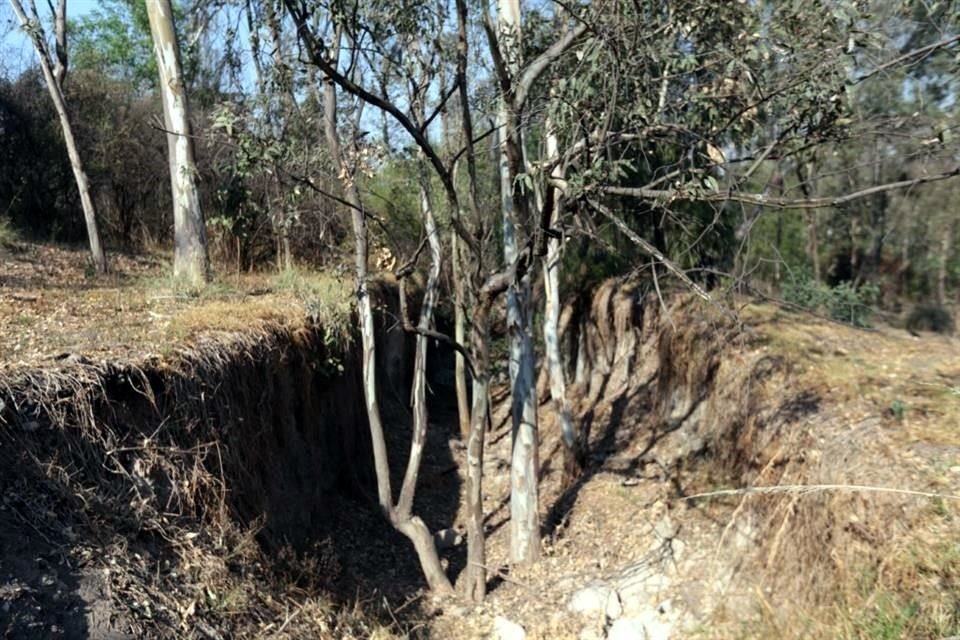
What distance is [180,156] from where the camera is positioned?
9.45 m

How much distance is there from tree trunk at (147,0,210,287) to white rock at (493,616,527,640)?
195 inches

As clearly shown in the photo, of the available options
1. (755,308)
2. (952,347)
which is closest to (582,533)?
(755,308)

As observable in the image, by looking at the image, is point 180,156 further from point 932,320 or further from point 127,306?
point 932,320

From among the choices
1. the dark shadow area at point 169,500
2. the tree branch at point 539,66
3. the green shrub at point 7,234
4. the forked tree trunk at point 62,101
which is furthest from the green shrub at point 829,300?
the green shrub at point 7,234

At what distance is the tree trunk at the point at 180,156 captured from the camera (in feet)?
30.3

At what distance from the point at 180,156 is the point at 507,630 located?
656 cm

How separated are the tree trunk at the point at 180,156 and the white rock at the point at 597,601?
5.35 metres

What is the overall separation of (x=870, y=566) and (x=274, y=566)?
163 inches

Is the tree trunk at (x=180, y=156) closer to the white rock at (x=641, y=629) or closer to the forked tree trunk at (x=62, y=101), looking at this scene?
the forked tree trunk at (x=62, y=101)

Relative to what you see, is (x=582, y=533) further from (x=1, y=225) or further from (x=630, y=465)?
(x=1, y=225)

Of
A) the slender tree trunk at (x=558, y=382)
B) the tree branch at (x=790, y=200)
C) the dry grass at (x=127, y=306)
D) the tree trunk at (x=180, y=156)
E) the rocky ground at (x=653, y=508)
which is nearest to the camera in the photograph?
the rocky ground at (x=653, y=508)

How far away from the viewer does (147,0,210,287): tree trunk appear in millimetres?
9250

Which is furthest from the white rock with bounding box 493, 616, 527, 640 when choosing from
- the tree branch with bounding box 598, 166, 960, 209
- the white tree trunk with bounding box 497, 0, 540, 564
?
the tree branch with bounding box 598, 166, 960, 209

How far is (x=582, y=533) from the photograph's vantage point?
8.98 meters
